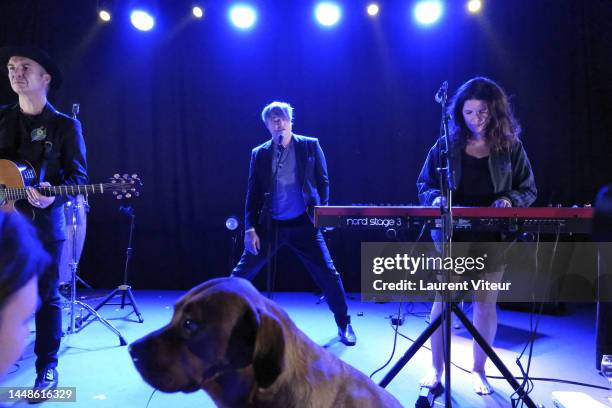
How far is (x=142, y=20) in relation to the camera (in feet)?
18.5

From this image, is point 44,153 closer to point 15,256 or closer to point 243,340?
point 15,256

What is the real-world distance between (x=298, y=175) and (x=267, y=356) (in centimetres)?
291

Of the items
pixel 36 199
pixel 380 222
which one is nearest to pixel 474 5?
pixel 380 222

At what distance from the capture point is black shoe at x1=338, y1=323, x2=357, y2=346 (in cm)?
373

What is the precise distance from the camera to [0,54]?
3.00 metres

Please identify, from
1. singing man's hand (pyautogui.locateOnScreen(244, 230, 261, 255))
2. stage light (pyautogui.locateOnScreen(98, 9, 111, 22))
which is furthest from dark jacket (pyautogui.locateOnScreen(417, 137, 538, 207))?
stage light (pyautogui.locateOnScreen(98, 9, 111, 22))

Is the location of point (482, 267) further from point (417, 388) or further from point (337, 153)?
point (337, 153)

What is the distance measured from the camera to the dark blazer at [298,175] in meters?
3.77

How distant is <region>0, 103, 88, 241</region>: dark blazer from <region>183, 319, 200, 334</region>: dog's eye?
2233 mm

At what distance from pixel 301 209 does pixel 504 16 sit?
4.13 m

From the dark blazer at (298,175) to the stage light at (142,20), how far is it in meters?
3.24

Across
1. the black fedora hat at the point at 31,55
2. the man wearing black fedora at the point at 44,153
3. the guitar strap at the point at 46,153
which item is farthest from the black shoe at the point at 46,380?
the black fedora hat at the point at 31,55

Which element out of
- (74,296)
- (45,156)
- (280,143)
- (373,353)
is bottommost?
(373,353)

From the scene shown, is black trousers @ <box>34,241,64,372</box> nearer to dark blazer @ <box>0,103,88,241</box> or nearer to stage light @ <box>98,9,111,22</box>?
dark blazer @ <box>0,103,88,241</box>
